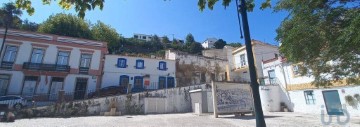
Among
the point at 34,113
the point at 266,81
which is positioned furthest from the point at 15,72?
the point at 266,81

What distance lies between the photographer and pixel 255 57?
2973 centimetres

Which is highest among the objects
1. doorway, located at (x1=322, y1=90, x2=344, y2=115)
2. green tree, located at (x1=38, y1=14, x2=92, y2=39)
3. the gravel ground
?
green tree, located at (x1=38, y1=14, x2=92, y2=39)

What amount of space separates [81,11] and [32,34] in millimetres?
24120

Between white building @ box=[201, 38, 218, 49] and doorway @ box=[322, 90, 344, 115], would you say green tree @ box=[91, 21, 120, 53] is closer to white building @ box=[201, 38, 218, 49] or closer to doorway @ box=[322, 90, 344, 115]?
doorway @ box=[322, 90, 344, 115]

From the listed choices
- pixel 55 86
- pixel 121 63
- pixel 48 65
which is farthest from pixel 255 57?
pixel 48 65

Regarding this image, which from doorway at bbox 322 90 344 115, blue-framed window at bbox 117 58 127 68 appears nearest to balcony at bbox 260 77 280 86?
doorway at bbox 322 90 344 115

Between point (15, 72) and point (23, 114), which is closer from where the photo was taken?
point (23, 114)

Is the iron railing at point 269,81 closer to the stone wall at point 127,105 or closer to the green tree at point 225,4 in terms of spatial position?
the stone wall at point 127,105

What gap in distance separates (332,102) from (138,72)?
2052 centimetres

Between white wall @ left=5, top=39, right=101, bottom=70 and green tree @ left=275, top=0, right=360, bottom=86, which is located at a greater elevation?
white wall @ left=5, top=39, right=101, bottom=70

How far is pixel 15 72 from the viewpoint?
22500 millimetres

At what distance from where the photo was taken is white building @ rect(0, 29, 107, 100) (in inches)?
886

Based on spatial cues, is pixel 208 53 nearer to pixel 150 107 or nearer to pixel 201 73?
pixel 201 73

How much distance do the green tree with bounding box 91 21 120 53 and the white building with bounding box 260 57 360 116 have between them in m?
28.5
